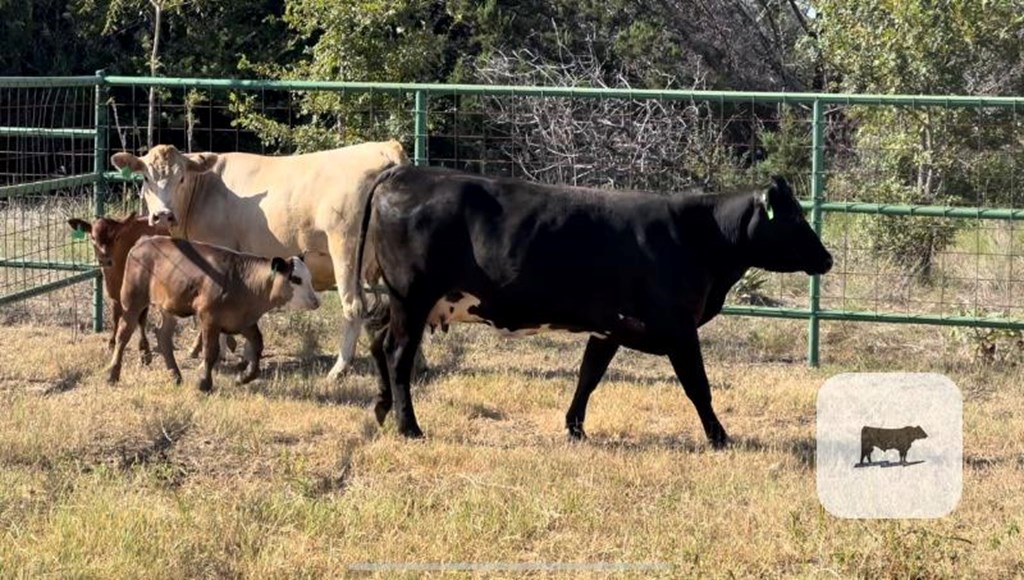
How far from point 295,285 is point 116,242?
65.2 inches

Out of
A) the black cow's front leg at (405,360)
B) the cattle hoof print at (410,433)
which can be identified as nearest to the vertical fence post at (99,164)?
→ the black cow's front leg at (405,360)

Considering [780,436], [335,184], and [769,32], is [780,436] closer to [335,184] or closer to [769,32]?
[335,184]

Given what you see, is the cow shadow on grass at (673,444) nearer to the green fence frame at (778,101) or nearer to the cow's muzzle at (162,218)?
the green fence frame at (778,101)

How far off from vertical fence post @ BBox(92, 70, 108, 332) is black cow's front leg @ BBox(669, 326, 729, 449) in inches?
216

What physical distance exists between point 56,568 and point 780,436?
15.3ft

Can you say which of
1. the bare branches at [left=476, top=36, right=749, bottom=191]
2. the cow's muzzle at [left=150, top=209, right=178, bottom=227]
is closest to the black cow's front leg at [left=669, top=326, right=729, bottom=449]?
the cow's muzzle at [left=150, top=209, right=178, bottom=227]

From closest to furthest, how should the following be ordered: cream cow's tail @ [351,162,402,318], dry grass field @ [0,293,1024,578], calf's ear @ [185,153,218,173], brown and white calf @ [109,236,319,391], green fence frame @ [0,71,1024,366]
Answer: dry grass field @ [0,293,1024,578], cream cow's tail @ [351,162,402,318], brown and white calf @ [109,236,319,391], green fence frame @ [0,71,1024,366], calf's ear @ [185,153,218,173]

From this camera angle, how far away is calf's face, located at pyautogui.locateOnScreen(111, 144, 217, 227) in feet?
38.8

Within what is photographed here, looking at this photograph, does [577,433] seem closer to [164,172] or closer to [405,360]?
[405,360]

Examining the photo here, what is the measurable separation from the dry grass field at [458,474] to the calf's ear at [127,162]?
1.37m

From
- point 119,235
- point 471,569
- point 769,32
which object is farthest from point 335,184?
point 769,32

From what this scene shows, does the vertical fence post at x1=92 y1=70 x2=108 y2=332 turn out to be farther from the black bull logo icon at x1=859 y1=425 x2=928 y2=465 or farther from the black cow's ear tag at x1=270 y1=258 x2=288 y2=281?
the black bull logo icon at x1=859 y1=425 x2=928 y2=465

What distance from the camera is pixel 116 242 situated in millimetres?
11859

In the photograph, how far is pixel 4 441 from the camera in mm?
9008
